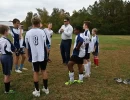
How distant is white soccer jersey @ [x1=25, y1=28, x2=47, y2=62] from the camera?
5969 millimetres

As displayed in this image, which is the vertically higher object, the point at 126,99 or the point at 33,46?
the point at 33,46

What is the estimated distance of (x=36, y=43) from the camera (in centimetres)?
598

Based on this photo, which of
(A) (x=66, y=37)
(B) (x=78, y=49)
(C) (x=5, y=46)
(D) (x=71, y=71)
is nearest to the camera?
(C) (x=5, y=46)

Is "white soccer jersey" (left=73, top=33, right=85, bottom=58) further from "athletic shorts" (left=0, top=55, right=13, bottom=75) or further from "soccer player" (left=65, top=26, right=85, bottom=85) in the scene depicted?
"athletic shorts" (left=0, top=55, right=13, bottom=75)

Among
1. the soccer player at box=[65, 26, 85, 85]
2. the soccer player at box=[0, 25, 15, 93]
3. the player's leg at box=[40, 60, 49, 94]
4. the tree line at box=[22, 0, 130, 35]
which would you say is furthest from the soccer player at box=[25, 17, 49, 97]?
the tree line at box=[22, 0, 130, 35]

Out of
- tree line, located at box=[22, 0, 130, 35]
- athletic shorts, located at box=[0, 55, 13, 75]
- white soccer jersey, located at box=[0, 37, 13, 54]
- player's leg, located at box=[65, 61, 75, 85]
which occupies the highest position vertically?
tree line, located at box=[22, 0, 130, 35]

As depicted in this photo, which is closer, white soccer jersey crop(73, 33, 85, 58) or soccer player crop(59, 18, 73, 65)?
white soccer jersey crop(73, 33, 85, 58)

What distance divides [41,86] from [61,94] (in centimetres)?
92

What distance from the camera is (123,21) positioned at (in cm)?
7544

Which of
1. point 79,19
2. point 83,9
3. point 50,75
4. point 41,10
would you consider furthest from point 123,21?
point 50,75

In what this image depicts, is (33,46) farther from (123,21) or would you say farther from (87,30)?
(123,21)

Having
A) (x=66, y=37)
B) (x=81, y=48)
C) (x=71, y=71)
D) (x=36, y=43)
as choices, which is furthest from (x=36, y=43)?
(x=66, y=37)

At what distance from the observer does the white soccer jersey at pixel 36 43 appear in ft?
19.6

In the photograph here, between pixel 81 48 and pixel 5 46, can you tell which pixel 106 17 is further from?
pixel 5 46
